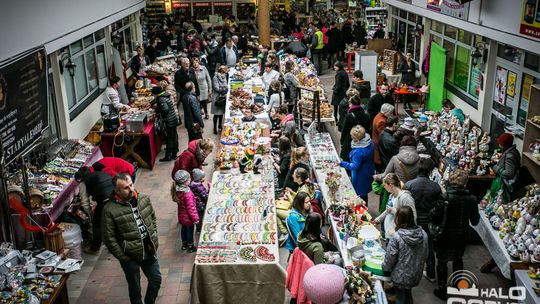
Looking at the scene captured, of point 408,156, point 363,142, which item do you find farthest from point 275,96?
point 408,156

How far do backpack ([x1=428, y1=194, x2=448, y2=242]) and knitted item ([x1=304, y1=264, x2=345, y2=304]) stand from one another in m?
2.26

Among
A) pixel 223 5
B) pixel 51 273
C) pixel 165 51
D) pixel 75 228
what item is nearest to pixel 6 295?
pixel 51 273

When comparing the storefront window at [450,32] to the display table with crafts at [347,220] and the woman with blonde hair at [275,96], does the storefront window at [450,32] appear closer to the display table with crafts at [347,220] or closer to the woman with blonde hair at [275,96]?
the woman with blonde hair at [275,96]

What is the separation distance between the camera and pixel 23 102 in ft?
26.3

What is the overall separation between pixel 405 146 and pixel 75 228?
4918mm

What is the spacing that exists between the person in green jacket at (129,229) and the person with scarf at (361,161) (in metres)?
3.55

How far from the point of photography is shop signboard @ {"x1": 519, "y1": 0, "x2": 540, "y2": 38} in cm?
844

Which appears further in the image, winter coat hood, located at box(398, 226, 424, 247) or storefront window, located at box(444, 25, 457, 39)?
storefront window, located at box(444, 25, 457, 39)

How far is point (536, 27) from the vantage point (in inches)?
334

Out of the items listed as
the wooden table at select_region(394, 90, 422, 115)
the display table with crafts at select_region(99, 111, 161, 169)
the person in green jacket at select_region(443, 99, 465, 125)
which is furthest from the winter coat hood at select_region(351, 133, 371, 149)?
the wooden table at select_region(394, 90, 422, 115)

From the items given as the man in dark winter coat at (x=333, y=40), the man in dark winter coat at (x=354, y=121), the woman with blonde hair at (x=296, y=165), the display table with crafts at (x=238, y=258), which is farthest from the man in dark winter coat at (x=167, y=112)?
the man in dark winter coat at (x=333, y=40)

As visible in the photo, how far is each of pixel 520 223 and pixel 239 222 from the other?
363 centimetres

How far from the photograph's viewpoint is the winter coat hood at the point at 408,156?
26.8 ft

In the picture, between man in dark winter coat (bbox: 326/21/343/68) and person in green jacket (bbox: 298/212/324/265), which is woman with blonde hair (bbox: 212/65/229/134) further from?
man in dark winter coat (bbox: 326/21/343/68)
